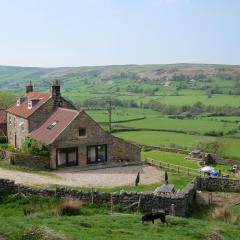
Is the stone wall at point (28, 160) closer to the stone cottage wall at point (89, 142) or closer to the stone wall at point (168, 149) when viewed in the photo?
the stone cottage wall at point (89, 142)

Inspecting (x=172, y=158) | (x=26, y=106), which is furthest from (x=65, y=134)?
(x=172, y=158)

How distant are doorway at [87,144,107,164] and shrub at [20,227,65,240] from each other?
2597 centimetres

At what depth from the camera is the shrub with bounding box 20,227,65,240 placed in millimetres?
16406

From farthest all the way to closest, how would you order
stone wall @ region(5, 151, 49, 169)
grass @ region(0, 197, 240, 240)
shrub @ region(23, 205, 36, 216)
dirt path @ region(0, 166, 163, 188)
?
stone wall @ region(5, 151, 49, 169) < dirt path @ region(0, 166, 163, 188) < shrub @ region(23, 205, 36, 216) < grass @ region(0, 197, 240, 240)

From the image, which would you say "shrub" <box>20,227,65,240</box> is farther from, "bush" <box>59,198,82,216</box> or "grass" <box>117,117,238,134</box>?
"grass" <box>117,117,238,134</box>

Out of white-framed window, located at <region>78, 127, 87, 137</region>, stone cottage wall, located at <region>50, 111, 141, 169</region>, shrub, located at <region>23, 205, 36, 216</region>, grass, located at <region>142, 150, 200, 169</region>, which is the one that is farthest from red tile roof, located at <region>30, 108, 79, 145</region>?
shrub, located at <region>23, 205, 36, 216</region>

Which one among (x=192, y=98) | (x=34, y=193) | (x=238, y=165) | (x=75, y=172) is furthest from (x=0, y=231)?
(x=192, y=98)

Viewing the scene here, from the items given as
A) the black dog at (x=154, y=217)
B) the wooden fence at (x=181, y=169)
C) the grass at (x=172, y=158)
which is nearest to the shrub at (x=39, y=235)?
the black dog at (x=154, y=217)

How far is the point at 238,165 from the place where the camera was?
50938mm

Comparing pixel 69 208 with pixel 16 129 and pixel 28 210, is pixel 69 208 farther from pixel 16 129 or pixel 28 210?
pixel 16 129

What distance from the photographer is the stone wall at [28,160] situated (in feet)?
129

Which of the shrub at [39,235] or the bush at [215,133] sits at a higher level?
the shrub at [39,235]

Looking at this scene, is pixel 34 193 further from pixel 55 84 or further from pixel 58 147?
pixel 55 84

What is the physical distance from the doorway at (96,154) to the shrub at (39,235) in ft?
85.2
